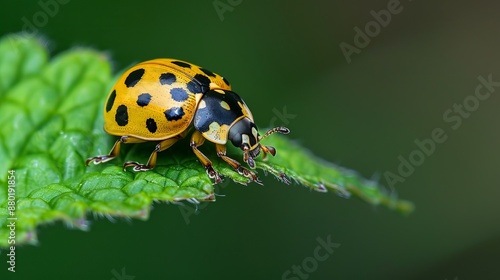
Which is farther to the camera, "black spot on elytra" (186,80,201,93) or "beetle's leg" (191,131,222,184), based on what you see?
"black spot on elytra" (186,80,201,93)

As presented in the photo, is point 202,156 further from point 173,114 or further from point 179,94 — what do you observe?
point 179,94

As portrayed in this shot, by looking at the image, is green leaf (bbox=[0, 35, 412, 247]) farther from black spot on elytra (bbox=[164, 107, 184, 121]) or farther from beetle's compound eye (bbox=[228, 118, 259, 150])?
black spot on elytra (bbox=[164, 107, 184, 121])

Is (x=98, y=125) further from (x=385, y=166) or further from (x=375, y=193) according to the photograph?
(x=385, y=166)

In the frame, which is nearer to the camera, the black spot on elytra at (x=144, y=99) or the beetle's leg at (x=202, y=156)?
the beetle's leg at (x=202, y=156)

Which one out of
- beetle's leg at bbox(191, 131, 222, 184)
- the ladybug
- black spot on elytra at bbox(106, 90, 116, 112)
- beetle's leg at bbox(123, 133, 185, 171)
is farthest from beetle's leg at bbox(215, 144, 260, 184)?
black spot on elytra at bbox(106, 90, 116, 112)

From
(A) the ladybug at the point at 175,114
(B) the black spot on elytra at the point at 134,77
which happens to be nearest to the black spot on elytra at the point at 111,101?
(A) the ladybug at the point at 175,114

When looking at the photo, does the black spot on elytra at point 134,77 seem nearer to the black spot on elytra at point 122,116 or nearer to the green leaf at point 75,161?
the black spot on elytra at point 122,116

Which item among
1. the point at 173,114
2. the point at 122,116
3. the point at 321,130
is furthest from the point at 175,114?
the point at 321,130
